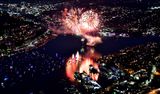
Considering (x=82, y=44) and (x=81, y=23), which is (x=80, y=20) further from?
(x=82, y=44)

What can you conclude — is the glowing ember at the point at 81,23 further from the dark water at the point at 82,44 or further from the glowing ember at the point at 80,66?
the glowing ember at the point at 80,66

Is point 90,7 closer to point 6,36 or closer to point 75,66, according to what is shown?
point 6,36

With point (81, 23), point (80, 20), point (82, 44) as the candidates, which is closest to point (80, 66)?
point (82, 44)

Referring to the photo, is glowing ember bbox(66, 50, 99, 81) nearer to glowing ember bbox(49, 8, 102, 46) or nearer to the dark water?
the dark water

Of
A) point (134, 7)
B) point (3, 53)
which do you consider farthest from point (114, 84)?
point (134, 7)

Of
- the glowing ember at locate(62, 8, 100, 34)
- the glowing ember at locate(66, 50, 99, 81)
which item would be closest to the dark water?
the glowing ember at locate(66, 50, 99, 81)

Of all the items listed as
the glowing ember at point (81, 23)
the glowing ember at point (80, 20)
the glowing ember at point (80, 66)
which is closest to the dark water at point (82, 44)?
the glowing ember at point (81, 23)
